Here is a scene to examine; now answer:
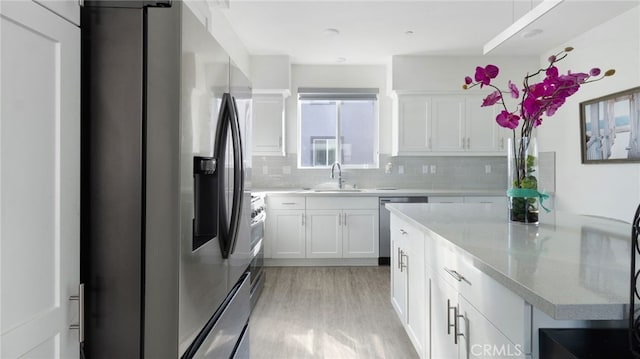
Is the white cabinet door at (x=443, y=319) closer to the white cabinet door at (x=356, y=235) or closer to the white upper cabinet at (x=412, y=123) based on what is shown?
the white cabinet door at (x=356, y=235)

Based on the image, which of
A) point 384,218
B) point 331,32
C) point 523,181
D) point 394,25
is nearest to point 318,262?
point 384,218

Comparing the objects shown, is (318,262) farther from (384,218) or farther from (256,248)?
(256,248)

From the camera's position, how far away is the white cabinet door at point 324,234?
4.10 metres

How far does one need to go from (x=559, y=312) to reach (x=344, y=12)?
10.2ft

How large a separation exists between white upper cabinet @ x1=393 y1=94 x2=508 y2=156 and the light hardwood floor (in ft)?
6.08

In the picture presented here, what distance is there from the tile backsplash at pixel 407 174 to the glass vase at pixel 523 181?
304cm

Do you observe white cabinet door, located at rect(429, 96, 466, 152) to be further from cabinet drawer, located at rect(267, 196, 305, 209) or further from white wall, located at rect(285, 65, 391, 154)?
cabinet drawer, located at rect(267, 196, 305, 209)

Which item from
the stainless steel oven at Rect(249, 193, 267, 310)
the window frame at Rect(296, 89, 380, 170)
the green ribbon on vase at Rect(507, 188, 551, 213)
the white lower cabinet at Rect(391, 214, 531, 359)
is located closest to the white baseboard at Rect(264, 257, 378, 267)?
the stainless steel oven at Rect(249, 193, 267, 310)

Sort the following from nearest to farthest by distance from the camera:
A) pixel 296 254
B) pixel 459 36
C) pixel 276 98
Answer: pixel 459 36 < pixel 296 254 < pixel 276 98

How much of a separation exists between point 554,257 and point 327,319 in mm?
1900

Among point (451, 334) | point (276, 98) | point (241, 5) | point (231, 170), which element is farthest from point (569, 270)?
point (276, 98)

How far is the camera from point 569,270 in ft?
3.02

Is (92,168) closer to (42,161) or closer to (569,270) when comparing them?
(42,161)

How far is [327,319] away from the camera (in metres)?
2.64
